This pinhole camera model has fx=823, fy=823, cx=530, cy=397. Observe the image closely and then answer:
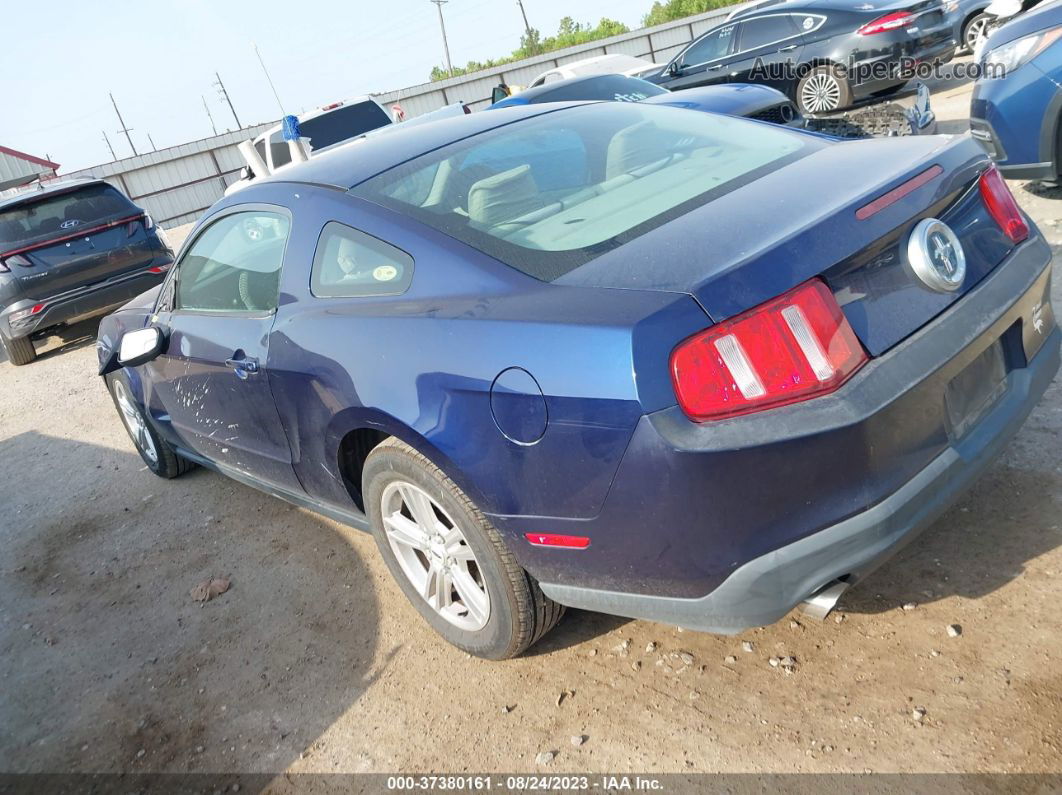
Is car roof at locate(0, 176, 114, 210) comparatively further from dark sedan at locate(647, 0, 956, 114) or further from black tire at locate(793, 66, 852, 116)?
black tire at locate(793, 66, 852, 116)

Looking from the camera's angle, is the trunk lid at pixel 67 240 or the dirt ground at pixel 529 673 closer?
the dirt ground at pixel 529 673

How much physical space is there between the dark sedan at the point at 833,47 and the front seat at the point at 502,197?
8342mm

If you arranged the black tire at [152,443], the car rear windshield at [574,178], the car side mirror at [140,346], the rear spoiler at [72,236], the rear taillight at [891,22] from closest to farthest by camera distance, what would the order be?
the car rear windshield at [574,178] → the car side mirror at [140,346] → the black tire at [152,443] → the rear spoiler at [72,236] → the rear taillight at [891,22]

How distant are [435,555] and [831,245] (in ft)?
4.94

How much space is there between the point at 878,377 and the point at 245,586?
9.11ft

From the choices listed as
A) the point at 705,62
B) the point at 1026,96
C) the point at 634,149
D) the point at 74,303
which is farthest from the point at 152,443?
the point at 705,62

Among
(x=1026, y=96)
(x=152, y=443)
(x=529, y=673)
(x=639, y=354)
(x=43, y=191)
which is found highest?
(x=43, y=191)

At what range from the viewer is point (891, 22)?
927 cm

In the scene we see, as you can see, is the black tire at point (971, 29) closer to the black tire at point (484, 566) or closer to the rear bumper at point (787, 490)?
the rear bumper at point (787, 490)

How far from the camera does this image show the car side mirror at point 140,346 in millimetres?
3529

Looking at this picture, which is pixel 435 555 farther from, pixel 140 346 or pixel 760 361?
pixel 140 346

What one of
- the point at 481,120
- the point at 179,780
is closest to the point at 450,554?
the point at 179,780

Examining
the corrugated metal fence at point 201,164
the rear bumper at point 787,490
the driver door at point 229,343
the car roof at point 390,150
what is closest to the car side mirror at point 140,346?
the driver door at point 229,343

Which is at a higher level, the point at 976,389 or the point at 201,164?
the point at 201,164
